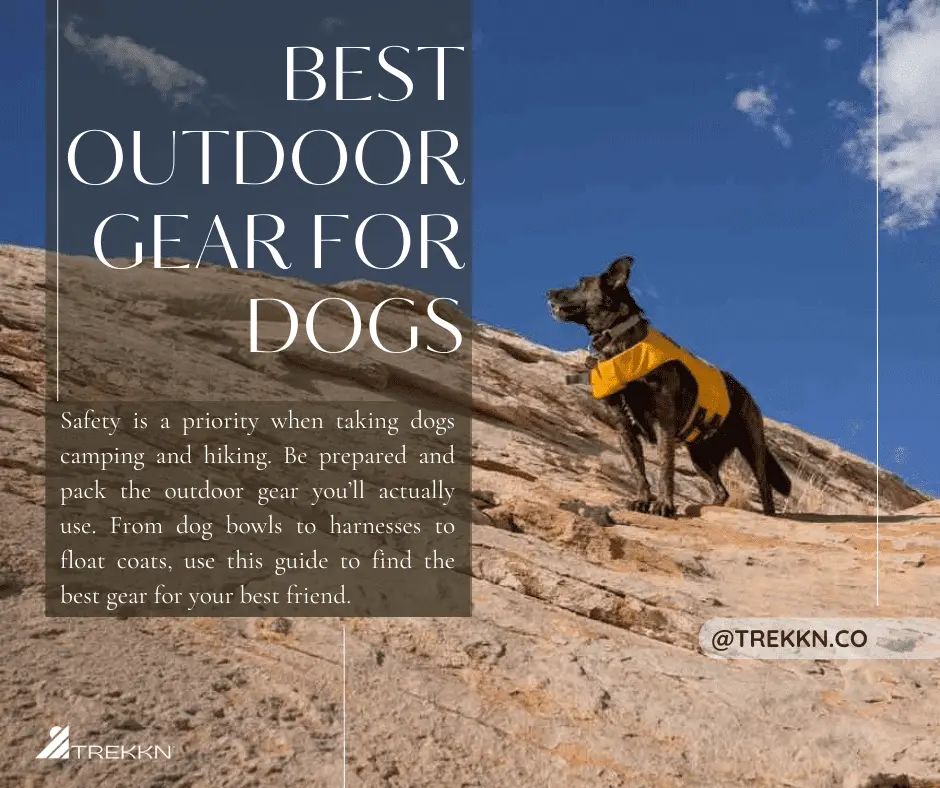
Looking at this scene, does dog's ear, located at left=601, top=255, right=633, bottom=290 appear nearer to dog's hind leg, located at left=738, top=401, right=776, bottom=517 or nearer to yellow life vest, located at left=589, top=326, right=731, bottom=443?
yellow life vest, located at left=589, top=326, right=731, bottom=443

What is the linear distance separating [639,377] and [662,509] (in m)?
1.21

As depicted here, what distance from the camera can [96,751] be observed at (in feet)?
11.5

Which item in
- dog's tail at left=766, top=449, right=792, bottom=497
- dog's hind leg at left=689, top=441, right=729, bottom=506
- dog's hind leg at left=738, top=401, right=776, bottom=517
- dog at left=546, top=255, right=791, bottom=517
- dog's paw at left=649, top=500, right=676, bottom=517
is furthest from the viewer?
dog's tail at left=766, top=449, right=792, bottom=497

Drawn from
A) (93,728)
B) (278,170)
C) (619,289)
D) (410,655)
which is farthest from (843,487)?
(93,728)

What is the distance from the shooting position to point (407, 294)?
15.3 meters

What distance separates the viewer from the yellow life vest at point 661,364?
8.59 meters

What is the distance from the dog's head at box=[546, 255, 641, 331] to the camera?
867 cm

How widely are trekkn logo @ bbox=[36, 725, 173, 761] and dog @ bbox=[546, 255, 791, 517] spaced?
5.42 meters

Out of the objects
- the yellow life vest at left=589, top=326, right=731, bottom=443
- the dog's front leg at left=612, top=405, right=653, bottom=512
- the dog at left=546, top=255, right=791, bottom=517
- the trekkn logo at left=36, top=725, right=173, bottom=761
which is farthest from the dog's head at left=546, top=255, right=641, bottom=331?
the trekkn logo at left=36, top=725, right=173, bottom=761

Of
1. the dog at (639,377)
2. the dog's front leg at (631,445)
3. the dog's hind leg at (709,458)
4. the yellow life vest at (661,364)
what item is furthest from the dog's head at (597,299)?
the dog's hind leg at (709,458)

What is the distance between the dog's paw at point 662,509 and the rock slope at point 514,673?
1.35 ft

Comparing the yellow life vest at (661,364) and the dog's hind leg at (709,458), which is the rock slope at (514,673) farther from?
the dog's hind leg at (709,458)

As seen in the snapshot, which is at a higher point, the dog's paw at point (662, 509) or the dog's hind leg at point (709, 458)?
the dog's hind leg at point (709, 458)

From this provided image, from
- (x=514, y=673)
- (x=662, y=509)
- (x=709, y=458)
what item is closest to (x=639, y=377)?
(x=662, y=509)
